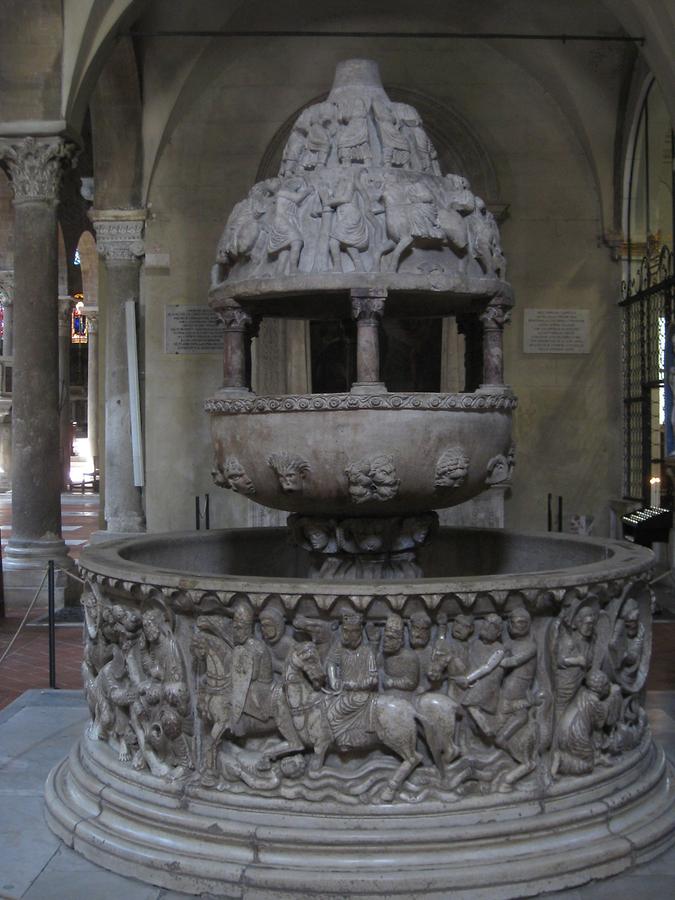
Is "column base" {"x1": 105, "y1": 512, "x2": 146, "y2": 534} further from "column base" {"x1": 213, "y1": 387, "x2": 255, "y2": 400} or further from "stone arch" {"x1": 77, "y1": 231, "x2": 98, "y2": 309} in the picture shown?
"stone arch" {"x1": 77, "y1": 231, "x2": 98, "y2": 309}

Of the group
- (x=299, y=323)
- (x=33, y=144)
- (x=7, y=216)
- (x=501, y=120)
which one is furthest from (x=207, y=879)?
(x=7, y=216)

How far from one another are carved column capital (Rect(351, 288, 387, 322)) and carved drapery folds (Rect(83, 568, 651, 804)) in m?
1.23

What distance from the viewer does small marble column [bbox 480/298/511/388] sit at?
15.0 ft

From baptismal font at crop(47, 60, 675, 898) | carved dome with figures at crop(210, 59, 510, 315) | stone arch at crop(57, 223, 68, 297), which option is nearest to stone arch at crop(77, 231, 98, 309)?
stone arch at crop(57, 223, 68, 297)

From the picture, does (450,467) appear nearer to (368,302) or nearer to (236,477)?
(368,302)

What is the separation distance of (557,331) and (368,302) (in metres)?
8.20

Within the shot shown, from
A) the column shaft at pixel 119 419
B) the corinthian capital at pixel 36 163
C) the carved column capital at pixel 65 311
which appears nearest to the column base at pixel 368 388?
the corinthian capital at pixel 36 163

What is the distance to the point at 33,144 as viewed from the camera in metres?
9.58

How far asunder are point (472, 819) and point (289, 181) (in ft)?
8.42

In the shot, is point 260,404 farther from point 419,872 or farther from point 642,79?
point 642,79

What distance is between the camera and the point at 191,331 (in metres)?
Result: 12.0

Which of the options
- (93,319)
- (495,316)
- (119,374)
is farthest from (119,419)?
(93,319)

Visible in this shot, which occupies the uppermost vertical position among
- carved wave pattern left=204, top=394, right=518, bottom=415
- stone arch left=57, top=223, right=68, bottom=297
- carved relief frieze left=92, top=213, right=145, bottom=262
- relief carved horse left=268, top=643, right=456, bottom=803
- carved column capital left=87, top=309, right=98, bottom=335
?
stone arch left=57, top=223, right=68, bottom=297

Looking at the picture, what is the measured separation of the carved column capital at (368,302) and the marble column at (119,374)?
8.56 m
